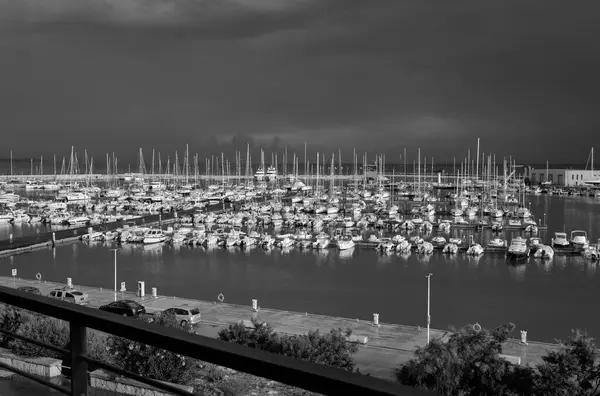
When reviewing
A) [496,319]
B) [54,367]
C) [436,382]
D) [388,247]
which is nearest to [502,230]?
[388,247]

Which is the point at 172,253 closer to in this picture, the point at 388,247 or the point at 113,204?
the point at 388,247

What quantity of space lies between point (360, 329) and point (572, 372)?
8.92m

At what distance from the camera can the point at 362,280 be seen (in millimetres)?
31344

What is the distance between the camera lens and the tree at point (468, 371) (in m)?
11.2

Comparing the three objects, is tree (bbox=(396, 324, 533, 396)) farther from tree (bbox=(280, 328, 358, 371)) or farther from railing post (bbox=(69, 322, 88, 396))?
railing post (bbox=(69, 322, 88, 396))

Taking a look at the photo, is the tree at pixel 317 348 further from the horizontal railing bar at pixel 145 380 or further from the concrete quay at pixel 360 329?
the horizontal railing bar at pixel 145 380

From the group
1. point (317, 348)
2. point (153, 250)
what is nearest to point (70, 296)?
point (317, 348)

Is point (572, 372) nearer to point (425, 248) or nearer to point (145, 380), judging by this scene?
point (145, 380)

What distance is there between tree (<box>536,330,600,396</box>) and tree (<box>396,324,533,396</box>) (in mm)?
516

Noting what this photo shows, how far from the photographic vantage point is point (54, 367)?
6.13 metres

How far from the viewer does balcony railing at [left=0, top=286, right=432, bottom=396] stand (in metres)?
1.23

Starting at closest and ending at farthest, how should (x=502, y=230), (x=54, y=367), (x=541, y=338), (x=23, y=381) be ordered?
(x=23, y=381), (x=54, y=367), (x=541, y=338), (x=502, y=230)

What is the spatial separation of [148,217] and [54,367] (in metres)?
48.5

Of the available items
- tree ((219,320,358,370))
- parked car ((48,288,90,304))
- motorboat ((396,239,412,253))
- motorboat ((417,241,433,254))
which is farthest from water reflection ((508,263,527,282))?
parked car ((48,288,90,304))
